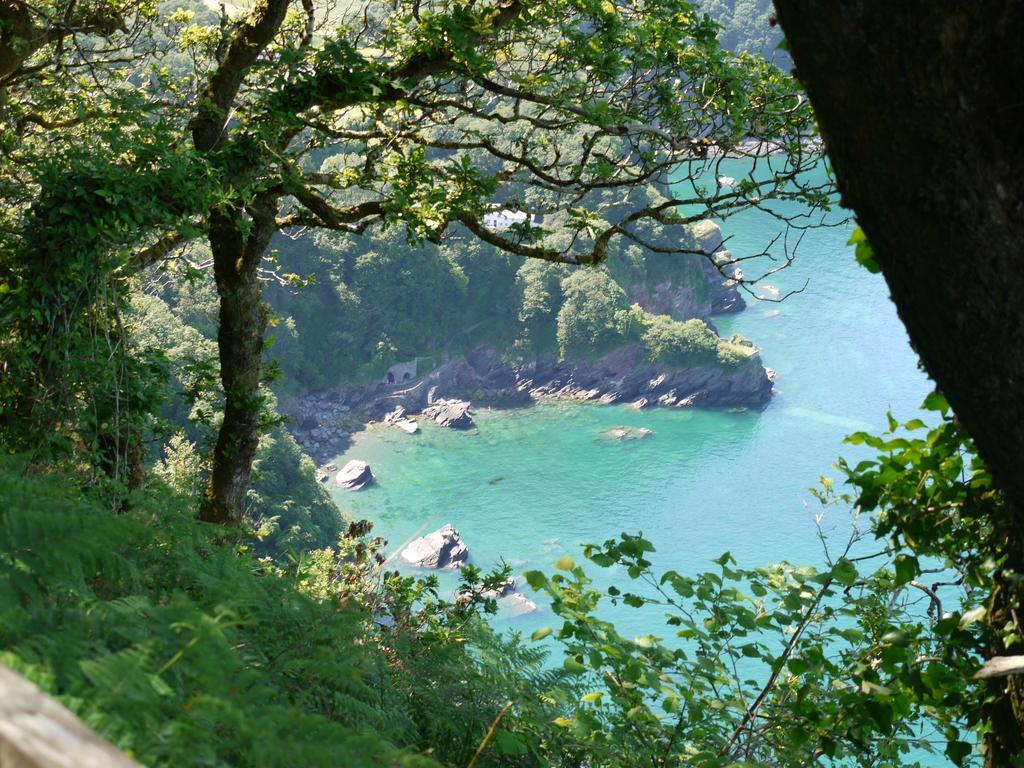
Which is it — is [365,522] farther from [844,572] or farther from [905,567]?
[905,567]

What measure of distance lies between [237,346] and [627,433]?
33.6m

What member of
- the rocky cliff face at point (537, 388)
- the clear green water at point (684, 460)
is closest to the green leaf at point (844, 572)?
the clear green water at point (684, 460)

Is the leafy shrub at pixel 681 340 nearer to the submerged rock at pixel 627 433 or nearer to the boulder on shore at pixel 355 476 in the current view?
the submerged rock at pixel 627 433

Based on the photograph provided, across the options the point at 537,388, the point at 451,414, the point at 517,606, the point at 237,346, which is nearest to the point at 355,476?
the point at 451,414

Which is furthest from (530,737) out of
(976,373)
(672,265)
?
(672,265)

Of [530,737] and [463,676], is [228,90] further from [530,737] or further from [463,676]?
[530,737]

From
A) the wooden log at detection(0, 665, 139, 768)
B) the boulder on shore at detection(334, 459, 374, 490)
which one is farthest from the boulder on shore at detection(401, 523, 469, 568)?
the wooden log at detection(0, 665, 139, 768)

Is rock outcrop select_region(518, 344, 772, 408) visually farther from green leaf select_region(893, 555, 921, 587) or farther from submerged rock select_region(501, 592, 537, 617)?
green leaf select_region(893, 555, 921, 587)

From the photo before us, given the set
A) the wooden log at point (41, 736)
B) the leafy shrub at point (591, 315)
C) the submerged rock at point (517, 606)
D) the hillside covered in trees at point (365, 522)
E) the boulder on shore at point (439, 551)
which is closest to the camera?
the wooden log at point (41, 736)

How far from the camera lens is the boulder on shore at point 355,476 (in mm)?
36344

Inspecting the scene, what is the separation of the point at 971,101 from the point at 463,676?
7.27ft

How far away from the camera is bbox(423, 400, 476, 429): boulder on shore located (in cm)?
4084

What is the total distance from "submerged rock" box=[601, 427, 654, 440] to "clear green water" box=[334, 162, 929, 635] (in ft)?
1.45

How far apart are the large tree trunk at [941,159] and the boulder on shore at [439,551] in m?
28.7
